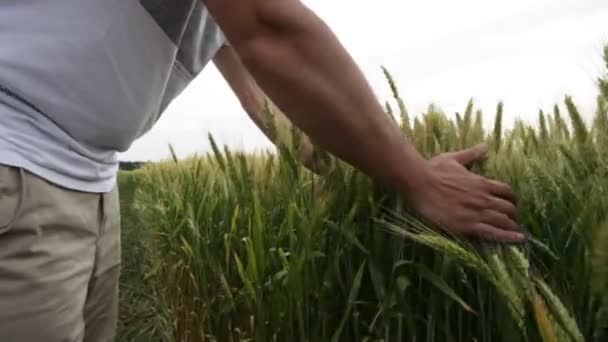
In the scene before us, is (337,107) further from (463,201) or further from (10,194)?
(10,194)

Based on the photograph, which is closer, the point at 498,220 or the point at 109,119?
the point at 498,220

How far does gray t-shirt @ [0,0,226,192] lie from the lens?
3.48 ft

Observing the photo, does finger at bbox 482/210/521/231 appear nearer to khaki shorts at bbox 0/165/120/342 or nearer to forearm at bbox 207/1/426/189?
forearm at bbox 207/1/426/189

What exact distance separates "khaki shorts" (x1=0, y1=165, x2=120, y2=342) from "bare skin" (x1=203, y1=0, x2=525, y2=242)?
34 cm

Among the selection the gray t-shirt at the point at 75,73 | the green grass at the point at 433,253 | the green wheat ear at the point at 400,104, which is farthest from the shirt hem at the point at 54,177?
the green wheat ear at the point at 400,104

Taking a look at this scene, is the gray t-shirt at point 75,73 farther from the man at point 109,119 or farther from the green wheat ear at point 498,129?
the green wheat ear at point 498,129

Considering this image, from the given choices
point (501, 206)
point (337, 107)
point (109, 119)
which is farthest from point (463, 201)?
point (109, 119)

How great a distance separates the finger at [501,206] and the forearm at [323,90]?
9 cm

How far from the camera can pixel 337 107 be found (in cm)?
97

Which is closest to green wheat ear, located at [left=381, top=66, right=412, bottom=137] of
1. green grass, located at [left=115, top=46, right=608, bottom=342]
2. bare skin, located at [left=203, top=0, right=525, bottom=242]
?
green grass, located at [left=115, top=46, right=608, bottom=342]

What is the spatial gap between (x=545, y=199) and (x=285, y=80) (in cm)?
38

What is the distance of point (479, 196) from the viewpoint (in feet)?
3.18

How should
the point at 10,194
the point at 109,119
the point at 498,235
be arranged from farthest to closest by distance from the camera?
the point at 109,119, the point at 10,194, the point at 498,235

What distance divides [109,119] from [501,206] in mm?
554
